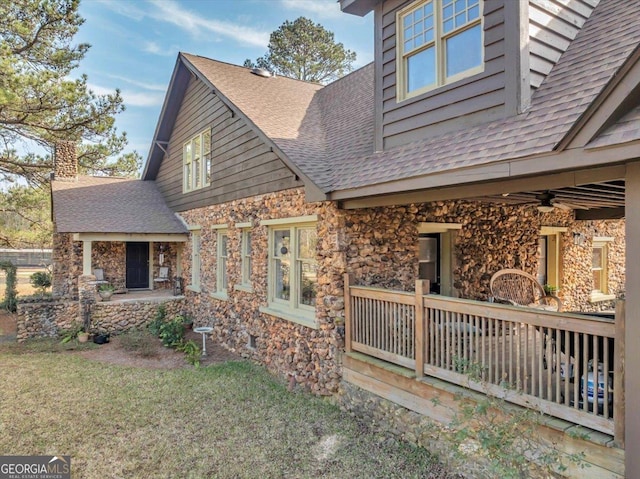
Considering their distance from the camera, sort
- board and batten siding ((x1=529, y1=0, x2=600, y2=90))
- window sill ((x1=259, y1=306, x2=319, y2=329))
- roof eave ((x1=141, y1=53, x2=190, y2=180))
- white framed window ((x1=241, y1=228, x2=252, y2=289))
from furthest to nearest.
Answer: roof eave ((x1=141, y1=53, x2=190, y2=180)) < white framed window ((x1=241, y1=228, x2=252, y2=289)) < window sill ((x1=259, y1=306, x2=319, y2=329)) < board and batten siding ((x1=529, y1=0, x2=600, y2=90))

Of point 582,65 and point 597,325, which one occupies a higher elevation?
point 582,65

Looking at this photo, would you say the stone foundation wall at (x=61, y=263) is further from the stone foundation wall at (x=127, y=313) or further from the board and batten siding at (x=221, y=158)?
the board and batten siding at (x=221, y=158)

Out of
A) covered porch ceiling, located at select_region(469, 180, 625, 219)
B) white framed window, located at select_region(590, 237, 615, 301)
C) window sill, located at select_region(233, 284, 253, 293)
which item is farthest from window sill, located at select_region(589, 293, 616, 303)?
window sill, located at select_region(233, 284, 253, 293)

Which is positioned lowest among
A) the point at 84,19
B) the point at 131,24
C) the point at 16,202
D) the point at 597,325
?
the point at 597,325

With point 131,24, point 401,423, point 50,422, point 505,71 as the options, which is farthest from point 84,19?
point 401,423

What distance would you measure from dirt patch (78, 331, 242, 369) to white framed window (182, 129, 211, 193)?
14.0ft

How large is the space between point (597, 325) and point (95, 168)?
2040cm

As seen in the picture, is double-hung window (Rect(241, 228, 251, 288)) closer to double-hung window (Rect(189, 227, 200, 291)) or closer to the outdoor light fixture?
double-hung window (Rect(189, 227, 200, 291))

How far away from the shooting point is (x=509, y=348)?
3838 millimetres

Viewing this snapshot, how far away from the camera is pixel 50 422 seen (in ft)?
18.1

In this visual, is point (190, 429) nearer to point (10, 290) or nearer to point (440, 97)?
point (440, 97)

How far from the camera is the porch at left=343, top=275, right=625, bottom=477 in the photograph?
3.18m

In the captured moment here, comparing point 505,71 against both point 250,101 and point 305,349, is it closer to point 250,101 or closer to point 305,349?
point 305,349

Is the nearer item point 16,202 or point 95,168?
point 16,202
